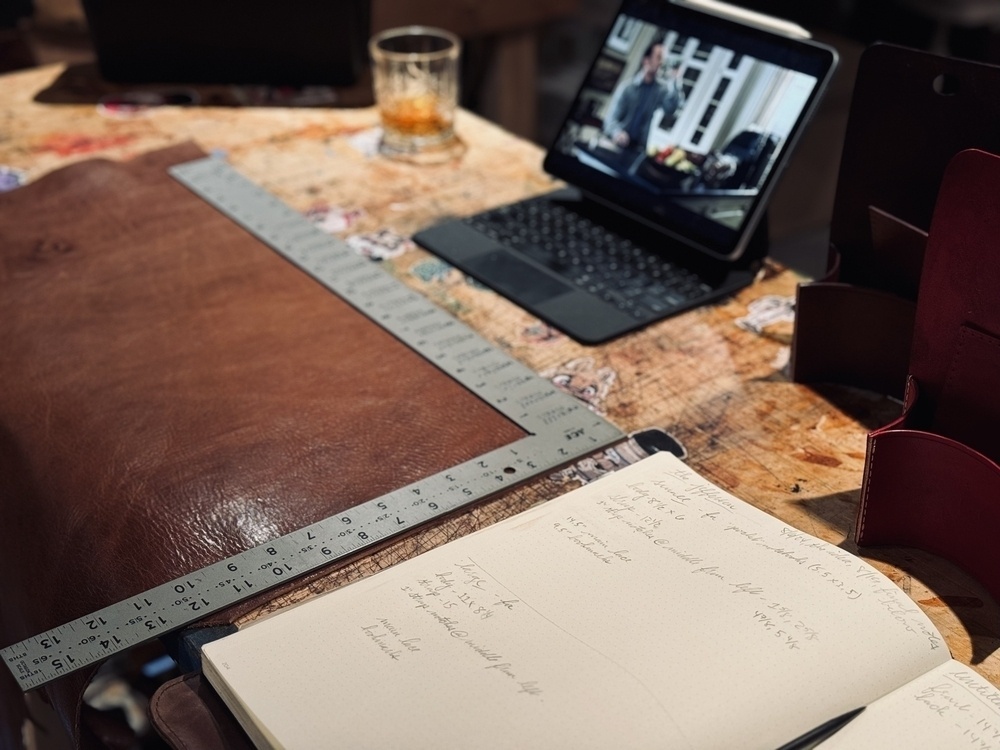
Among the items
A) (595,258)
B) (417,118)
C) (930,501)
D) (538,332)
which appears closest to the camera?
(930,501)

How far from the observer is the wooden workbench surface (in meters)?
0.71

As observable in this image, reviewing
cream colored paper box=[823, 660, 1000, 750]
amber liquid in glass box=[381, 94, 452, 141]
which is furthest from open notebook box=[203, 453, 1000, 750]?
amber liquid in glass box=[381, 94, 452, 141]

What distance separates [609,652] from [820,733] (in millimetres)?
112

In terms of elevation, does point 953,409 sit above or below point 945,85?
below

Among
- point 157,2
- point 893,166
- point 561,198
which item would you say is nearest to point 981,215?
point 893,166

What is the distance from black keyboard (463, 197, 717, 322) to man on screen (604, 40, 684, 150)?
93 mm

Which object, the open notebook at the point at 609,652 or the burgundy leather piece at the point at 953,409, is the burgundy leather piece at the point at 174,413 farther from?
the burgundy leather piece at the point at 953,409

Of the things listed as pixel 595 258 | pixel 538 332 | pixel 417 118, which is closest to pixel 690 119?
pixel 595 258

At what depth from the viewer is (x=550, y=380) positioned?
2.82 feet

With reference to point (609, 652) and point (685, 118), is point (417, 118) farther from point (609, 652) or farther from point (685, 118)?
point (609, 652)

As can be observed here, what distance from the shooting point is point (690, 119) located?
101 cm

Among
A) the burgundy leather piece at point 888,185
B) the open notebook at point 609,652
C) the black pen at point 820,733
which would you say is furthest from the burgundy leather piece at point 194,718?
the burgundy leather piece at point 888,185

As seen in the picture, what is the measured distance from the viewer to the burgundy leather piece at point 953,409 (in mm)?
633

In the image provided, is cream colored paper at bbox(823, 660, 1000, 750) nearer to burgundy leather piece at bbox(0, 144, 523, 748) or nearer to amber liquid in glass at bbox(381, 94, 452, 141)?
burgundy leather piece at bbox(0, 144, 523, 748)
